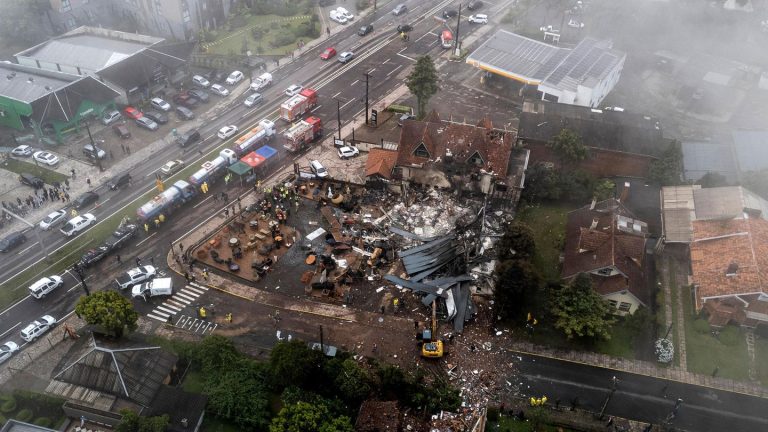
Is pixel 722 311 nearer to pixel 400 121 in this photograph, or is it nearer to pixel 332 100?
pixel 400 121

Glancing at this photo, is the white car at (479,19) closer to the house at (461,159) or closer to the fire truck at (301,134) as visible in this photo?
the fire truck at (301,134)

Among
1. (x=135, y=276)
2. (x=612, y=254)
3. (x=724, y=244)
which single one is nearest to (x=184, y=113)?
(x=135, y=276)

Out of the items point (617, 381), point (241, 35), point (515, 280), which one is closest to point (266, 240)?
point (515, 280)

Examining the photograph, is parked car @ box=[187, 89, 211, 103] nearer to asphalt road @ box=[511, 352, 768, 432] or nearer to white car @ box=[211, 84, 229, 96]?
white car @ box=[211, 84, 229, 96]

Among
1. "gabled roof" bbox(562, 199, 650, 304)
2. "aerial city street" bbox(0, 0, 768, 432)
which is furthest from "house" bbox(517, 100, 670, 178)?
"gabled roof" bbox(562, 199, 650, 304)

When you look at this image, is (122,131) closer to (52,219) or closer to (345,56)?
(52,219)
